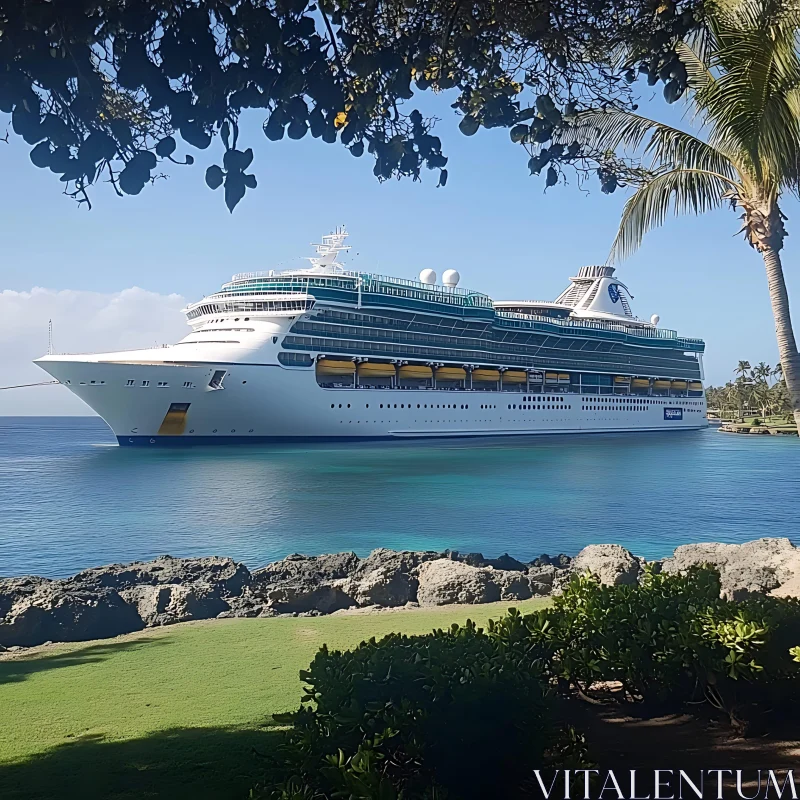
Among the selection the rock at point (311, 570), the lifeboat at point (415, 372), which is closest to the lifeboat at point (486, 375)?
the lifeboat at point (415, 372)

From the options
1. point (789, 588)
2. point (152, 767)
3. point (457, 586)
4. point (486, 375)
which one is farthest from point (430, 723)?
point (486, 375)

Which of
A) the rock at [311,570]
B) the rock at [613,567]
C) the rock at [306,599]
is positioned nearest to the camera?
the rock at [306,599]

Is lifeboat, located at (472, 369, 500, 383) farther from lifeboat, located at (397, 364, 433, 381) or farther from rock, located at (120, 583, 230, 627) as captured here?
rock, located at (120, 583, 230, 627)

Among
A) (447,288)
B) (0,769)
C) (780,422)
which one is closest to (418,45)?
(0,769)

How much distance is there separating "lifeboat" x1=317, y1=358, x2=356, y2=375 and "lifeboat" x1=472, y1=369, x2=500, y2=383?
8.68 meters

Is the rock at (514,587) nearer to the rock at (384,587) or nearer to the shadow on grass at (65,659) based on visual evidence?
the rock at (384,587)

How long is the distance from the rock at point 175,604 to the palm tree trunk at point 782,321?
5.06m

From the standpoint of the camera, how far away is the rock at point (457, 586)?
273 inches

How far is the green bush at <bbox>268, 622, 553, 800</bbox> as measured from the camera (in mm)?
2203

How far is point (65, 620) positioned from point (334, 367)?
30.4 metres

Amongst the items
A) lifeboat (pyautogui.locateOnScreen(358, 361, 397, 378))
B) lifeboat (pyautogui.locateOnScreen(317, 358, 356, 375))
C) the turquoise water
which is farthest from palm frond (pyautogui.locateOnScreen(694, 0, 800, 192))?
lifeboat (pyautogui.locateOnScreen(358, 361, 397, 378))

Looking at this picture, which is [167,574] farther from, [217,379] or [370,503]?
[217,379]

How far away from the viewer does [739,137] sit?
460 cm

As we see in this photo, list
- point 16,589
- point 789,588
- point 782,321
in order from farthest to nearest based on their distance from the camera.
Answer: point 16,589 → point 789,588 → point 782,321
